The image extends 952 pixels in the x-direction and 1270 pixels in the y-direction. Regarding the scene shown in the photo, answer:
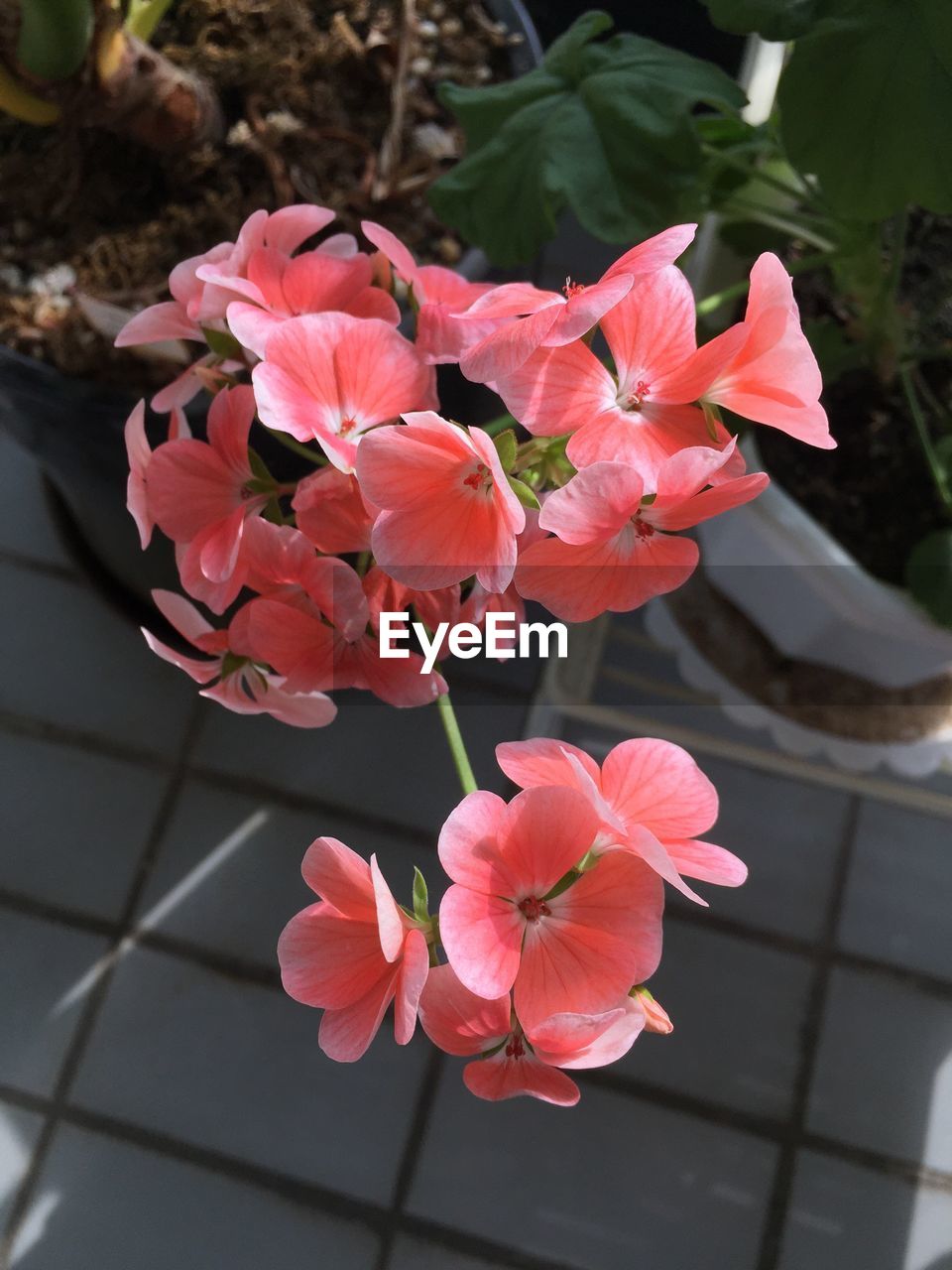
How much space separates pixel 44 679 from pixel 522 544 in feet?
2.97

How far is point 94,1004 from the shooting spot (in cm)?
108

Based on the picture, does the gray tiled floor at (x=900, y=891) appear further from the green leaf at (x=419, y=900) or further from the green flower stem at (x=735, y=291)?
the green leaf at (x=419, y=900)

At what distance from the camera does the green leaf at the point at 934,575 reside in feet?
2.07

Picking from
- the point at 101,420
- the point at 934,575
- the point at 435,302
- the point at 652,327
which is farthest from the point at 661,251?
the point at 101,420

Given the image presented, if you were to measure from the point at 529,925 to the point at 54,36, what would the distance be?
545 millimetres

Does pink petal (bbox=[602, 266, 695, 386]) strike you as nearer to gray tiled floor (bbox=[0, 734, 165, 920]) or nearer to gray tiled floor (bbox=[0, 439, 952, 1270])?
gray tiled floor (bbox=[0, 439, 952, 1270])

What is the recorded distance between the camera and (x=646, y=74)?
0.60 metres

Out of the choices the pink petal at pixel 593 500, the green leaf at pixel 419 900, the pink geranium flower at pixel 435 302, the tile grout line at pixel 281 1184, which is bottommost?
the tile grout line at pixel 281 1184

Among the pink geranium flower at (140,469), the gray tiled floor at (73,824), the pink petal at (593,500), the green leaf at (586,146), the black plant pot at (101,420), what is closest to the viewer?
the pink petal at (593,500)

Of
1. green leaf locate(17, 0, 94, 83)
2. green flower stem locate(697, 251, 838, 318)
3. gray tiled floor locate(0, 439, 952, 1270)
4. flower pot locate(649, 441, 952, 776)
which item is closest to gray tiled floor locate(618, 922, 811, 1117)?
gray tiled floor locate(0, 439, 952, 1270)

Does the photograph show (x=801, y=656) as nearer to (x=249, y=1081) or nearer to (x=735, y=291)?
(x=735, y=291)

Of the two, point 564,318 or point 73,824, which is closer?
point 564,318

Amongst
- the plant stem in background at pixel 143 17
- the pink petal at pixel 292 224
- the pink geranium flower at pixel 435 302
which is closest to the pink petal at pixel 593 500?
the pink geranium flower at pixel 435 302

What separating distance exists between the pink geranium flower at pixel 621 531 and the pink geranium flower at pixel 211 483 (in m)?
0.12
